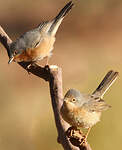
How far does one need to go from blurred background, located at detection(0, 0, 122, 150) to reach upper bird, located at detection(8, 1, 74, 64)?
1.38 meters

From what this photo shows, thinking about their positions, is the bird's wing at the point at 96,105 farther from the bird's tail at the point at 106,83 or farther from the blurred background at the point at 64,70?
the blurred background at the point at 64,70

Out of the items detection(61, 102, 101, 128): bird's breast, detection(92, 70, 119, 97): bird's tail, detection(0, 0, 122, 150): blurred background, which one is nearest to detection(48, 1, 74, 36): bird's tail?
detection(92, 70, 119, 97): bird's tail

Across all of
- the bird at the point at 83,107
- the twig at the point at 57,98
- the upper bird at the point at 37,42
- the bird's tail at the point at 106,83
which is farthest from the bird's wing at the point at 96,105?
the upper bird at the point at 37,42

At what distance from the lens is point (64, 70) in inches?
441

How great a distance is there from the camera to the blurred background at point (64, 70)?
732 centimetres

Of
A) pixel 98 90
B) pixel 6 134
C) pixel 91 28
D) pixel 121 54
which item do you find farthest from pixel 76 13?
pixel 98 90

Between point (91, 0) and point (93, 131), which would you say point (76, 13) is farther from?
point (93, 131)

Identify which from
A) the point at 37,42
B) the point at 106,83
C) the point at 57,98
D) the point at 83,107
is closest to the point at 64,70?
the point at 37,42

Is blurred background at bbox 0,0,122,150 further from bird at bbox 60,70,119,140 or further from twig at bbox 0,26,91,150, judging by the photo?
twig at bbox 0,26,91,150

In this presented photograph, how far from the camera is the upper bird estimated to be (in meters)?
6.06

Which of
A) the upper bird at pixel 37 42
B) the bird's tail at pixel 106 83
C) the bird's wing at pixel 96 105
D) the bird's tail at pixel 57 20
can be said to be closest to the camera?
the bird's wing at pixel 96 105

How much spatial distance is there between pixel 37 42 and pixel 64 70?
469 centimetres

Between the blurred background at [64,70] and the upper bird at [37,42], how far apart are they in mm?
1382

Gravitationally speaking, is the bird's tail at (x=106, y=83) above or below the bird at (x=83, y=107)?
above
